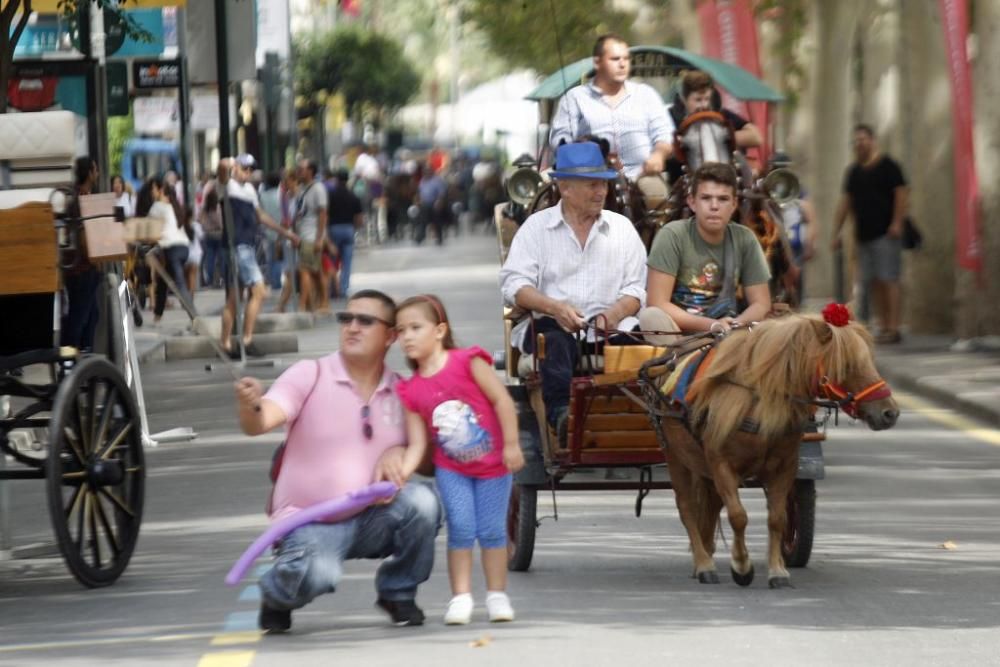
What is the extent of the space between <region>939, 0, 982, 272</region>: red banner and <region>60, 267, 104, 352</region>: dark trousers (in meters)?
10.3

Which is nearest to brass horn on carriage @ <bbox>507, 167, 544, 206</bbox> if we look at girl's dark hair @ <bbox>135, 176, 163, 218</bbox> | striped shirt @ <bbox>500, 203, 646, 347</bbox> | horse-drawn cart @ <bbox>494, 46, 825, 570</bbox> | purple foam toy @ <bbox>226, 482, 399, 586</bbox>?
horse-drawn cart @ <bbox>494, 46, 825, 570</bbox>

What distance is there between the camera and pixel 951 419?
706 inches

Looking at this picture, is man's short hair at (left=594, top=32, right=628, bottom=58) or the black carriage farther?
man's short hair at (left=594, top=32, right=628, bottom=58)

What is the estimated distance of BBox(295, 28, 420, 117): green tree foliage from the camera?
212 feet

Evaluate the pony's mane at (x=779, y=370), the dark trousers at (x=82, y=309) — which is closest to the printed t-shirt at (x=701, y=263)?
the pony's mane at (x=779, y=370)

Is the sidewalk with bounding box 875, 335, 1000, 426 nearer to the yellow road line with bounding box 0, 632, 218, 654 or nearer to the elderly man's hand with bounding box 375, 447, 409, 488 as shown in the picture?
the elderly man's hand with bounding box 375, 447, 409, 488

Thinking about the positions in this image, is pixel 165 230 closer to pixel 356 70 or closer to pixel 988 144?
pixel 988 144

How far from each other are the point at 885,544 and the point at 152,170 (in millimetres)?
44742

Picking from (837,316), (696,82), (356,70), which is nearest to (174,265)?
(696,82)

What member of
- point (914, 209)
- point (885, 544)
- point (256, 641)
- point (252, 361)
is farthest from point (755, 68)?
point (256, 641)

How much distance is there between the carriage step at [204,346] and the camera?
80.6 feet

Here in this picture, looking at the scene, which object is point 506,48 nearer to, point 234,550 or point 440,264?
point 440,264

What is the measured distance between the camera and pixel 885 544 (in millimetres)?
11422

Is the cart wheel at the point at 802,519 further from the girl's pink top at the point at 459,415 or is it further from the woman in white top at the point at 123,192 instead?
the woman in white top at the point at 123,192
